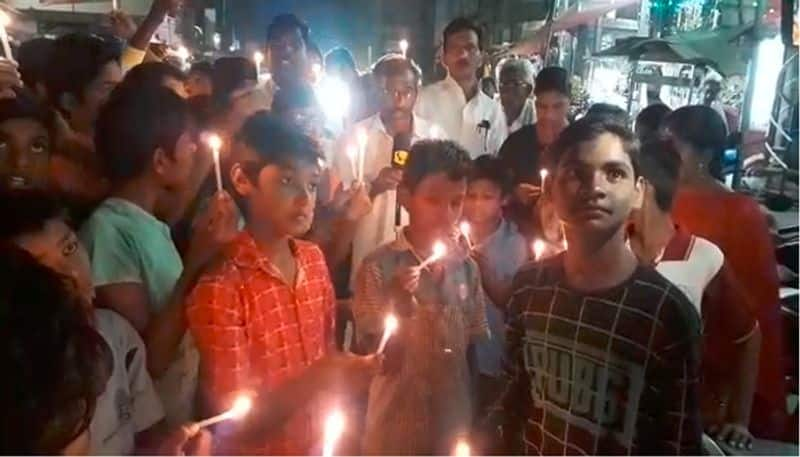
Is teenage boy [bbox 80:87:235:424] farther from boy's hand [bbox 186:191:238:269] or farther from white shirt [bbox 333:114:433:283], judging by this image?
white shirt [bbox 333:114:433:283]

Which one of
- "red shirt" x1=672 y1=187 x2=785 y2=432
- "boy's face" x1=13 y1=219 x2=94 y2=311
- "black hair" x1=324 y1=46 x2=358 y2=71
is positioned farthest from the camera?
"black hair" x1=324 y1=46 x2=358 y2=71

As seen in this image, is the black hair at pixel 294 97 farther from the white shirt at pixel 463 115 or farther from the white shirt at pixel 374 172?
the white shirt at pixel 463 115

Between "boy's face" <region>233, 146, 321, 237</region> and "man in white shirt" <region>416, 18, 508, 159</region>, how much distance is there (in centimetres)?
42

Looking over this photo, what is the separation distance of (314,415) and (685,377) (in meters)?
0.47

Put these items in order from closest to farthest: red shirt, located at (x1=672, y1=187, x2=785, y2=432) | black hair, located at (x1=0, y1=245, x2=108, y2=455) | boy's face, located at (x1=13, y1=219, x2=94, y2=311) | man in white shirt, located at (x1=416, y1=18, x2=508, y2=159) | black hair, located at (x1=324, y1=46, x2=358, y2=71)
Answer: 1. black hair, located at (x1=0, y1=245, x2=108, y2=455)
2. boy's face, located at (x1=13, y1=219, x2=94, y2=311)
3. red shirt, located at (x1=672, y1=187, x2=785, y2=432)
4. man in white shirt, located at (x1=416, y1=18, x2=508, y2=159)
5. black hair, located at (x1=324, y1=46, x2=358, y2=71)

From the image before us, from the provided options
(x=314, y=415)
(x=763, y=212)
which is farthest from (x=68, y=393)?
(x=763, y=212)

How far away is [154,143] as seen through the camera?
102cm

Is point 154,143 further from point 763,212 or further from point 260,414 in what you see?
point 763,212

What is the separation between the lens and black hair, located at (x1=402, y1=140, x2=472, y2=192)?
1172mm

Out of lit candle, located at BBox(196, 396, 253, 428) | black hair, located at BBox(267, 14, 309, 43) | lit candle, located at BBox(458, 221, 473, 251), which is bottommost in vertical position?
lit candle, located at BBox(196, 396, 253, 428)

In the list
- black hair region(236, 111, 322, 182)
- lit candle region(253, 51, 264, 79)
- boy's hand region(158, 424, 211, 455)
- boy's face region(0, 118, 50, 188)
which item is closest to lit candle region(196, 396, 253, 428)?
boy's hand region(158, 424, 211, 455)

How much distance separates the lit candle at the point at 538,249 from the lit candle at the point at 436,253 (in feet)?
0.43

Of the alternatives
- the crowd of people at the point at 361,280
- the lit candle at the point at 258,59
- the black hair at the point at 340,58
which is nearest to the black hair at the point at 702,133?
the crowd of people at the point at 361,280

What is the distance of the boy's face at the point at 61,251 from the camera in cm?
82
